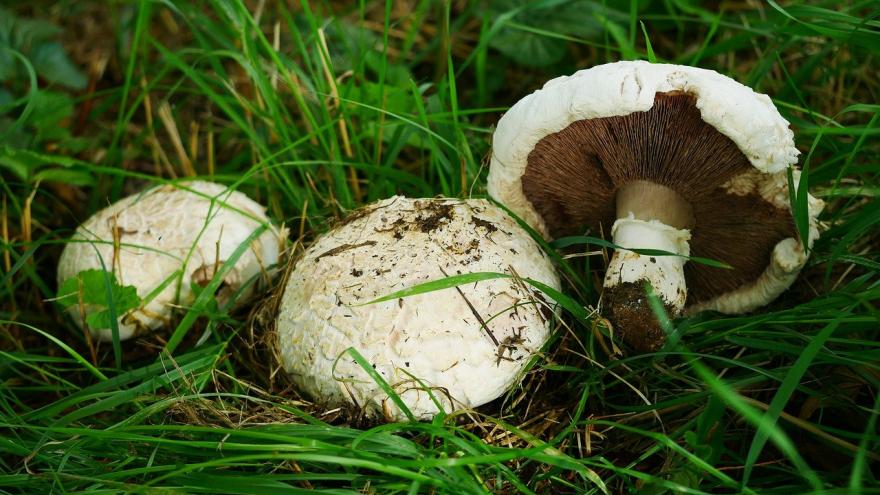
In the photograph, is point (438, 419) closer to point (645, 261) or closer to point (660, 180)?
point (645, 261)

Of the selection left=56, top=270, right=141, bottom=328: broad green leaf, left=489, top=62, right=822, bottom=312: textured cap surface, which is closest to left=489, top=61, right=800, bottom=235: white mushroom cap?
left=489, top=62, right=822, bottom=312: textured cap surface

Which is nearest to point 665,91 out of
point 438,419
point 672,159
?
point 672,159

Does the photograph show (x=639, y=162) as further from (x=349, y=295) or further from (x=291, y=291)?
(x=291, y=291)

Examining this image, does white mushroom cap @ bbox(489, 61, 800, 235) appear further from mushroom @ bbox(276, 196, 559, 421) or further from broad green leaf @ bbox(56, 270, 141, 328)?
broad green leaf @ bbox(56, 270, 141, 328)

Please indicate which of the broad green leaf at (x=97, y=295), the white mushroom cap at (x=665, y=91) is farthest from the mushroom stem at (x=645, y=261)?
the broad green leaf at (x=97, y=295)

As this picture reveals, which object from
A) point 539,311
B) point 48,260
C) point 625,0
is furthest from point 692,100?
point 48,260

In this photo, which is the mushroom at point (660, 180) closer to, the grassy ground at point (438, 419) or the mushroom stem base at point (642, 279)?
the mushroom stem base at point (642, 279)

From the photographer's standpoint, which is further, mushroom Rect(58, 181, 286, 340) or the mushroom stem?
mushroom Rect(58, 181, 286, 340)
